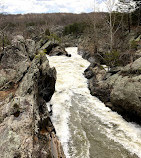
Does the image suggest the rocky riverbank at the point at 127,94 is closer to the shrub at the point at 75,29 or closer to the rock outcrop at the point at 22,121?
the rock outcrop at the point at 22,121

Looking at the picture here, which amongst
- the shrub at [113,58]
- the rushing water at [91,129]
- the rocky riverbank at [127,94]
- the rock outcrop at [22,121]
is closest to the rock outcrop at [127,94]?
the rocky riverbank at [127,94]

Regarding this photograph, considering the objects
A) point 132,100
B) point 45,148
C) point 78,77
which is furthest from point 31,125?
point 78,77

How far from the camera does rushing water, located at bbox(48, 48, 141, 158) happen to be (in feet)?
21.2

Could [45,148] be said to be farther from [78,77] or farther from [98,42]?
[98,42]

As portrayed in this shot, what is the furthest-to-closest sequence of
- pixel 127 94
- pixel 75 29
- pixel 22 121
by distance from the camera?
pixel 75 29 → pixel 127 94 → pixel 22 121

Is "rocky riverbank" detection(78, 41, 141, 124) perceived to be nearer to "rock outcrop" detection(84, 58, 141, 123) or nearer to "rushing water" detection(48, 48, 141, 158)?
"rock outcrop" detection(84, 58, 141, 123)

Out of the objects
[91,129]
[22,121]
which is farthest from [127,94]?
[22,121]

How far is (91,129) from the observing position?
26.7 ft

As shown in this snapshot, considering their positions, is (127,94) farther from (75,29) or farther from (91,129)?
(75,29)

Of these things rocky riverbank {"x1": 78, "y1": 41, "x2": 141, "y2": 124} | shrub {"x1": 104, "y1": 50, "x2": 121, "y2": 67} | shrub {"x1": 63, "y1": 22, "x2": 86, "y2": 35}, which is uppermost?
shrub {"x1": 63, "y1": 22, "x2": 86, "y2": 35}

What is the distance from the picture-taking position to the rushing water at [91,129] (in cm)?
646

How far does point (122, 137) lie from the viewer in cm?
A: 731

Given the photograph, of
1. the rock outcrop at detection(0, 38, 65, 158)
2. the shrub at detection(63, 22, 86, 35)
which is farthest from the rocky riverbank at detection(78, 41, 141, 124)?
the shrub at detection(63, 22, 86, 35)

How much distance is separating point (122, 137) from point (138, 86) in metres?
3.29
